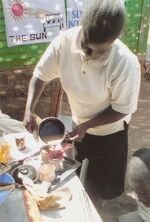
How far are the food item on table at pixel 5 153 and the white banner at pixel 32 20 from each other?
2.81m

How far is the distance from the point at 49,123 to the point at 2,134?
1.34ft

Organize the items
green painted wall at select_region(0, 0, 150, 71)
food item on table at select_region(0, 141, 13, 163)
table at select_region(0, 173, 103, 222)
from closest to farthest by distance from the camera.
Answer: table at select_region(0, 173, 103, 222) → food item on table at select_region(0, 141, 13, 163) → green painted wall at select_region(0, 0, 150, 71)

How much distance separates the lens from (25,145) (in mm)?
1952

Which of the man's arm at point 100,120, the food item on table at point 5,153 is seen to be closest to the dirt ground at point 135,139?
the man's arm at point 100,120

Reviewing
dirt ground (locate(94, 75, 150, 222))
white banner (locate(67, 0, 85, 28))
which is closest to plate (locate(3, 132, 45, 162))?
dirt ground (locate(94, 75, 150, 222))

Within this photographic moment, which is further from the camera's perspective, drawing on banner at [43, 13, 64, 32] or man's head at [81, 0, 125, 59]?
drawing on banner at [43, 13, 64, 32]

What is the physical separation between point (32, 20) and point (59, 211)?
3.29m

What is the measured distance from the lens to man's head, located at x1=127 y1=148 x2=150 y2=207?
1697 millimetres

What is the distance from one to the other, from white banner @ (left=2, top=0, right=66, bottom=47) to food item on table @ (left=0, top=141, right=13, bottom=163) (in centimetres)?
281

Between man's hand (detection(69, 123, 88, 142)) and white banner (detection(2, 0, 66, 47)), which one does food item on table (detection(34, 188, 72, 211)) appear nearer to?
man's hand (detection(69, 123, 88, 142))

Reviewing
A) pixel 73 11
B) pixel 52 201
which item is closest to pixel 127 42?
pixel 73 11

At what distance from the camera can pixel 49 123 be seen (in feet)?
5.79

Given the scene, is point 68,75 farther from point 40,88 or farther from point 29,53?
point 29,53

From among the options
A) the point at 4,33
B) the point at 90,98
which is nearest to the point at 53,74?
the point at 90,98
